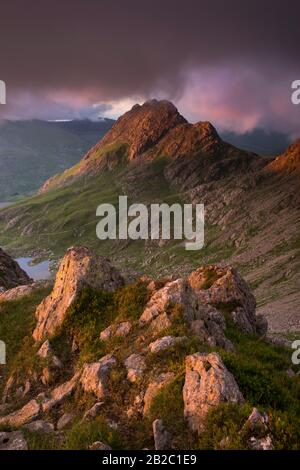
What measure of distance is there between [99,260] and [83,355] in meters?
8.69

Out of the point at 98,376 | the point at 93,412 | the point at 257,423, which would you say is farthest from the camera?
the point at 98,376

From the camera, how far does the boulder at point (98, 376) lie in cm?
1794

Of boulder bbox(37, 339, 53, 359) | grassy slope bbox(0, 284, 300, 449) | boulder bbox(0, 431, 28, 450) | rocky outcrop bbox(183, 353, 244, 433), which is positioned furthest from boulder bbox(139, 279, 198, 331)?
boulder bbox(0, 431, 28, 450)

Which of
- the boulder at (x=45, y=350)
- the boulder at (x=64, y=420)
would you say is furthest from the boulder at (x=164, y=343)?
the boulder at (x=45, y=350)

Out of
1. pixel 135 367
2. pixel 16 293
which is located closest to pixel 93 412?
pixel 135 367

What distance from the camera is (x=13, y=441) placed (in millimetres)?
15398

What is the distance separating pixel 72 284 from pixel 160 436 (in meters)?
14.8

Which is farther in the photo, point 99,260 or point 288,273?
point 288,273

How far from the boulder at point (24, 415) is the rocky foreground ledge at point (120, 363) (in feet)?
→ 0.20

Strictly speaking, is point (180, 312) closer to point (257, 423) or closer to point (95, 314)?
point (95, 314)

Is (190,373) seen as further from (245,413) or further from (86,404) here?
(86,404)

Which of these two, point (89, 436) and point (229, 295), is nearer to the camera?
point (89, 436)
